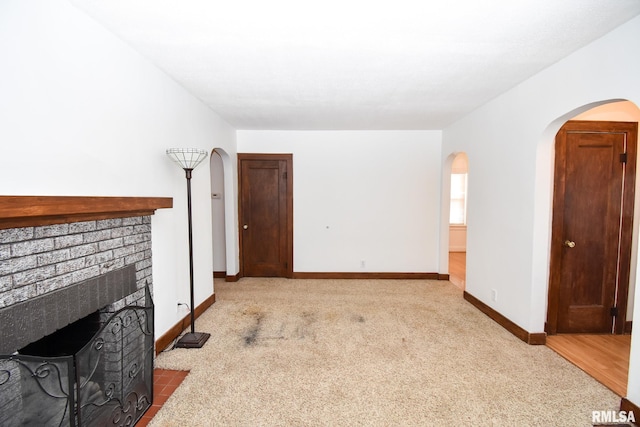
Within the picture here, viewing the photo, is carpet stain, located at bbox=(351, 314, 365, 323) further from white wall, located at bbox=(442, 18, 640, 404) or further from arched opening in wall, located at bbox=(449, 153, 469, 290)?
arched opening in wall, located at bbox=(449, 153, 469, 290)

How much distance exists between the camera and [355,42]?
2096 mm

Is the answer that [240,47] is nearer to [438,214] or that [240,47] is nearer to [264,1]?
[264,1]

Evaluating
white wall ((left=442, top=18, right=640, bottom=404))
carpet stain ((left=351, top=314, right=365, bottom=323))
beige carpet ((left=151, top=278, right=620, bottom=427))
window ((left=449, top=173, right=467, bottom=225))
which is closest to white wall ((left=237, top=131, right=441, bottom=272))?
white wall ((left=442, top=18, right=640, bottom=404))

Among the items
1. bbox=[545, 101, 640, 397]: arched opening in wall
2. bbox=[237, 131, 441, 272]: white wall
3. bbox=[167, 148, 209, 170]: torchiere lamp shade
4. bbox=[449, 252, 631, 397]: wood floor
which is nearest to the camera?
bbox=[449, 252, 631, 397]: wood floor

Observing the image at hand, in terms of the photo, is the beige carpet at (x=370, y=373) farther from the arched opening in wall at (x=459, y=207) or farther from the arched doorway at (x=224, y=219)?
the arched opening in wall at (x=459, y=207)

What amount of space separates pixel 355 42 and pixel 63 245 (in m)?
2.23

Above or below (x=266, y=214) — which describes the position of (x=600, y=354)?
below

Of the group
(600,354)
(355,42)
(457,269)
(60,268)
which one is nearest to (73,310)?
(60,268)

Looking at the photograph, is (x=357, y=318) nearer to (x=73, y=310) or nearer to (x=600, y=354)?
(x=600, y=354)

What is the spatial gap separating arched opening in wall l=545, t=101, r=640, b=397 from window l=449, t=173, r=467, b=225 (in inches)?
182

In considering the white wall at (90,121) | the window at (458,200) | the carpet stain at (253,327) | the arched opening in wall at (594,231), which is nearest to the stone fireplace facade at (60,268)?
the white wall at (90,121)

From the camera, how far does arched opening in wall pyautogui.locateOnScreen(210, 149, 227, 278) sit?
197 inches

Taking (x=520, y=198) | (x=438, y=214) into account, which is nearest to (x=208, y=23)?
(x=520, y=198)

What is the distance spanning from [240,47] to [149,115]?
0.96m
